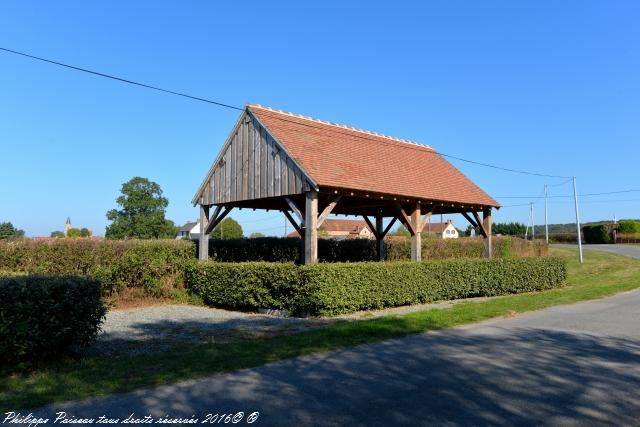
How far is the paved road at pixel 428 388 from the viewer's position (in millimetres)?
4832

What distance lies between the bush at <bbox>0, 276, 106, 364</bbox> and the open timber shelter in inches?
245

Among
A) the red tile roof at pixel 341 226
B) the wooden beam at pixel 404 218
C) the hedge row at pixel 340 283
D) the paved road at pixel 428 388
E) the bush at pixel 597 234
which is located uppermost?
the red tile roof at pixel 341 226

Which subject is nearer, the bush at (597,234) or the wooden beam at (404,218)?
the wooden beam at (404,218)

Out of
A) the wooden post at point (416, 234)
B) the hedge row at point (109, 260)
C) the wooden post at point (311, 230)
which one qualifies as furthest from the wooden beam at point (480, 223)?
the hedge row at point (109, 260)

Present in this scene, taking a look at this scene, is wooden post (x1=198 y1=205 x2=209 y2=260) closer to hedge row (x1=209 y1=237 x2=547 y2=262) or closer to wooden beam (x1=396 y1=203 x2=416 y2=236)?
hedge row (x1=209 y1=237 x2=547 y2=262)

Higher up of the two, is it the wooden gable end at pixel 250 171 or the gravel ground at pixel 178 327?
the wooden gable end at pixel 250 171

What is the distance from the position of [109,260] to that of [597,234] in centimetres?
6246

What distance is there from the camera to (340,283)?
41.4ft

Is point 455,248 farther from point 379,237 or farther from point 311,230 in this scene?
point 311,230

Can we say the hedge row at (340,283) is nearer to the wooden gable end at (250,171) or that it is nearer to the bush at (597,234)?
the wooden gable end at (250,171)

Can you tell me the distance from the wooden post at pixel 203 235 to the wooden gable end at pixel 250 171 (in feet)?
1.19

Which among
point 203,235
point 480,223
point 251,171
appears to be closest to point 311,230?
point 251,171

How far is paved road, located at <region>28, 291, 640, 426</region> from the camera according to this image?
190 inches

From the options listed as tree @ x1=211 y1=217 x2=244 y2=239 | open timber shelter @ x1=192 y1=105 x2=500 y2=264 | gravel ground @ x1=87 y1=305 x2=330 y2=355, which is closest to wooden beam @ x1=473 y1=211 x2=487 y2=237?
open timber shelter @ x1=192 y1=105 x2=500 y2=264
